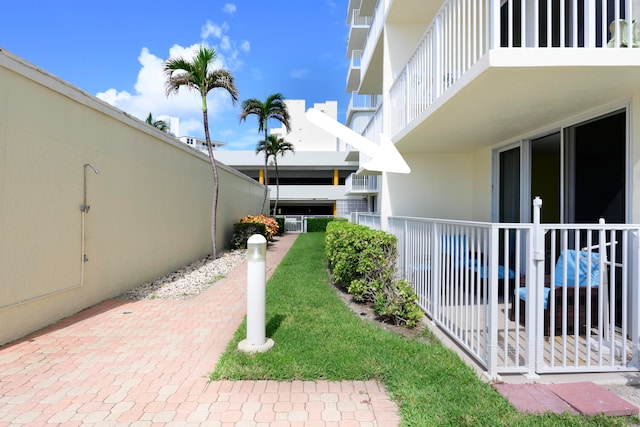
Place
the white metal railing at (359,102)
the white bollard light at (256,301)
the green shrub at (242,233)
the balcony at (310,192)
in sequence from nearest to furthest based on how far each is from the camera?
the white bollard light at (256,301) < the green shrub at (242,233) < the white metal railing at (359,102) < the balcony at (310,192)

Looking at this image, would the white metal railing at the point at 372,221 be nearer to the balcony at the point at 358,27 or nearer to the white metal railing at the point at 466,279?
the white metal railing at the point at 466,279

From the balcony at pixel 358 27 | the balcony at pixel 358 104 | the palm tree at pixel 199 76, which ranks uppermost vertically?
the balcony at pixel 358 27

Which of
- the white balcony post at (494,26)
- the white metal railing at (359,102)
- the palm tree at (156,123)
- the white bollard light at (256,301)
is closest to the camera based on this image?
the white balcony post at (494,26)

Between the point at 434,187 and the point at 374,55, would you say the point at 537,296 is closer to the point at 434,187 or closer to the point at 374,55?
the point at 434,187

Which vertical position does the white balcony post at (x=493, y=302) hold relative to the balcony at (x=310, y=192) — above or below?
below

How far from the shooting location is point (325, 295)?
6469 millimetres

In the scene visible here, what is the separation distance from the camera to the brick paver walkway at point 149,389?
8.98 feet

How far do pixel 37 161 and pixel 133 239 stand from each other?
101 inches

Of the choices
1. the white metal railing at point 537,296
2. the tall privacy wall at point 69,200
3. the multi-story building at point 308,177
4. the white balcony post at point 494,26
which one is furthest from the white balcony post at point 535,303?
the multi-story building at point 308,177

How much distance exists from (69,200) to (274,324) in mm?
3338

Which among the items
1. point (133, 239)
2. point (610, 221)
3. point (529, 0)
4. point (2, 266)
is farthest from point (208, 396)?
point (529, 0)

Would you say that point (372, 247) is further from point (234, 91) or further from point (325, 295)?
point (234, 91)

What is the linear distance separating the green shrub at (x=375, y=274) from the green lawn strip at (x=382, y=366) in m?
0.43

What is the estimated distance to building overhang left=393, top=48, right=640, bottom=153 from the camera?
346 centimetres
